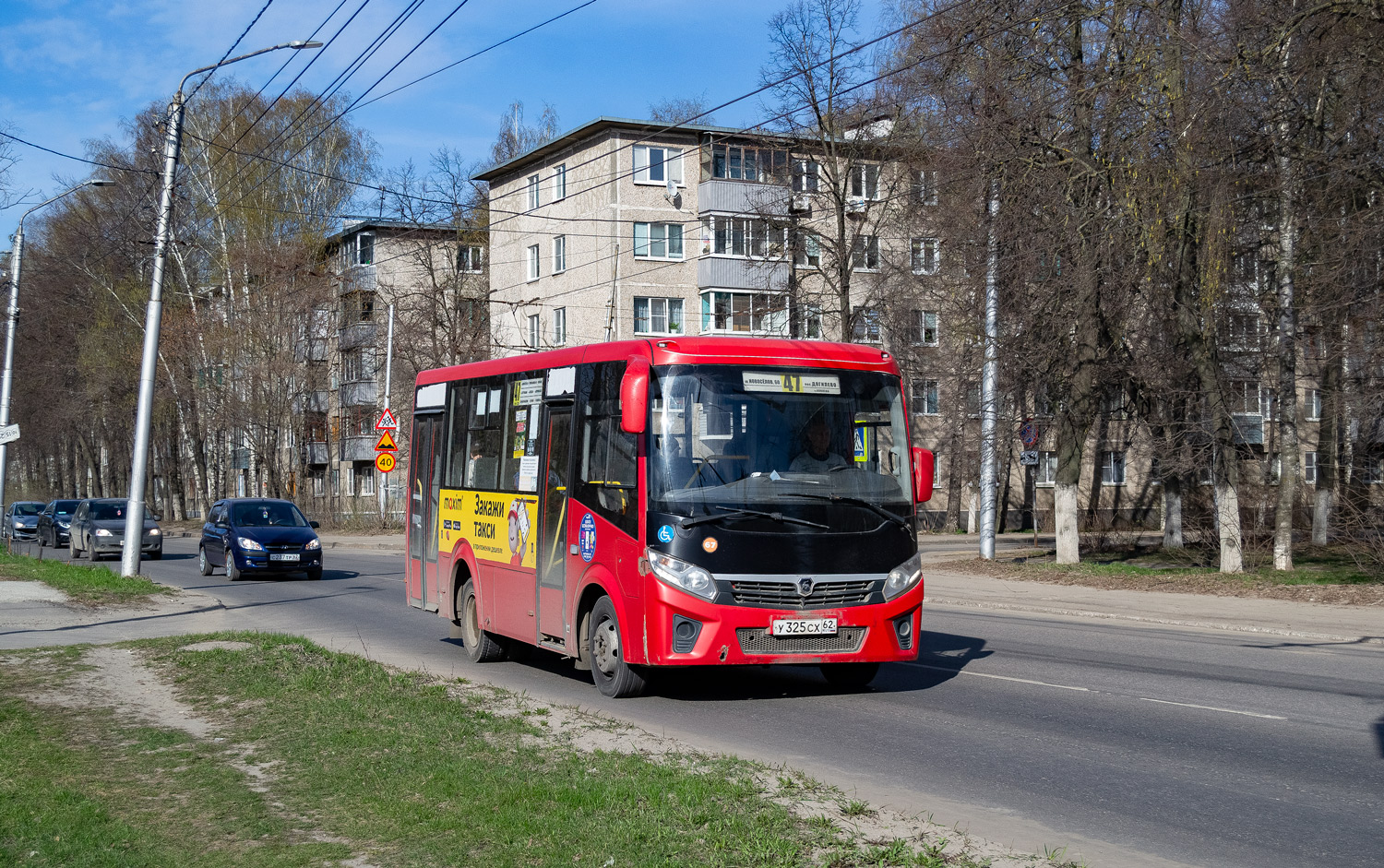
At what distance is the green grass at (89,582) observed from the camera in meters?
20.8

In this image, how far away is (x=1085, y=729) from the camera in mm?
9664

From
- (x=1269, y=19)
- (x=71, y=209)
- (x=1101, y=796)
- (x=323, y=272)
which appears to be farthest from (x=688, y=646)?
(x=71, y=209)

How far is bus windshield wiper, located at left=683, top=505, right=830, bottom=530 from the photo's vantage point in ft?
34.1

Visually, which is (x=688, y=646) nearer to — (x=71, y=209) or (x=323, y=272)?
(x=323, y=272)

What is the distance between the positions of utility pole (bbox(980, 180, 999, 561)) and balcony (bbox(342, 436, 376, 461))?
45.5m

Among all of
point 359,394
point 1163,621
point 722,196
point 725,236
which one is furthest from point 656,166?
point 1163,621

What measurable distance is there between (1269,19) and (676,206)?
3661 centimetres

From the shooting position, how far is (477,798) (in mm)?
6699

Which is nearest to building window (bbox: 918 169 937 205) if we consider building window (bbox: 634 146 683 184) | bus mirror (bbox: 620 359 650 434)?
bus mirror (bbox: 620 359 650 434)

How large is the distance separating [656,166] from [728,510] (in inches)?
1791

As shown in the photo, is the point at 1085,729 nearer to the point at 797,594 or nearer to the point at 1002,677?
the point at 797,594

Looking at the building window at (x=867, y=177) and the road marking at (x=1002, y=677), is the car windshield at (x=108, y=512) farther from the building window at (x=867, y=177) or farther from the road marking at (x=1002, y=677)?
the road marking at (x=1002, y=677)

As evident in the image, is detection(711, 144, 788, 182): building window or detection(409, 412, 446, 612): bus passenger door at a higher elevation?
detection(711, 144, 788, 182): building window

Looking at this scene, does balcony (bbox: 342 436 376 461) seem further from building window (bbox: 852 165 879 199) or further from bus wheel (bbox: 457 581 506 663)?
bus wheel (bbox: 457 581 506 663)
